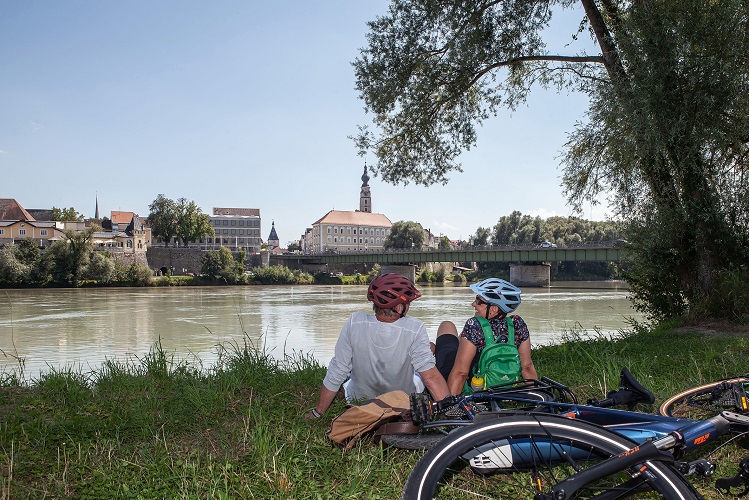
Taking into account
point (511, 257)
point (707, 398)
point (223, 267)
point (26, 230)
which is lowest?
point (707, 398)

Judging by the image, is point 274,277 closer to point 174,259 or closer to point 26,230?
point 174,259

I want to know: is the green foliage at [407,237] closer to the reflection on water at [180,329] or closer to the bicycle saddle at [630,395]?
the reflection on water at [180,329]

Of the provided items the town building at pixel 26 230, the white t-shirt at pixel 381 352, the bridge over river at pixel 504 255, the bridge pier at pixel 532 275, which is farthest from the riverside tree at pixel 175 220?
the white t-shirt at pixel 381 352

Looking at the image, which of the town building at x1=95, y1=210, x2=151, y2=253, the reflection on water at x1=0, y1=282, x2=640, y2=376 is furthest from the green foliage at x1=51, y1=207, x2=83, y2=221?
the reflection on water at x1=0, y1=282, x2=640, y2=376

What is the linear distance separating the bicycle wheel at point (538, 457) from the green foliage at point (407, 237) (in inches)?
3534

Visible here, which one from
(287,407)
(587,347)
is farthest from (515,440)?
(587,347)

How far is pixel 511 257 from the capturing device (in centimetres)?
4644

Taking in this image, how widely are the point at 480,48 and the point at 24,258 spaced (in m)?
58.2

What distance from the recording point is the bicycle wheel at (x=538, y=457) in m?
1.95

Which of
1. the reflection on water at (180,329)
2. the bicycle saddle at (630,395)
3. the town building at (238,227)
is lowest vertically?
the reflection on water at (180,329)

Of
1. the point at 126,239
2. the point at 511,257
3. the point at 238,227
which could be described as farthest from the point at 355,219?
the point at 511,257

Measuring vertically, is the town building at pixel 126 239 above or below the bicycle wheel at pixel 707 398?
above

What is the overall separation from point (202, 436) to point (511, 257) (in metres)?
44.3

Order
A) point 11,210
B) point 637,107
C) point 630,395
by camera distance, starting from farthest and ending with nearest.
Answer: point 11,210 < point 637,107 < point 630,395
